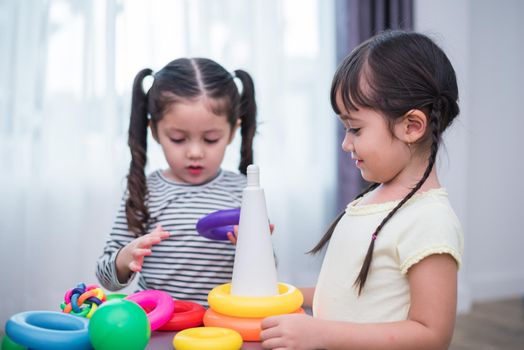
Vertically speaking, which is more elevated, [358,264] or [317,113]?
[317,113]

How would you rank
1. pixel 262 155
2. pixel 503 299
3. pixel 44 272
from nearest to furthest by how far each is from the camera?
1. pixel 44 272
2. pixel 262 155
3. pixel 503 299

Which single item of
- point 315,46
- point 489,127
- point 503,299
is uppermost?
point 315,46

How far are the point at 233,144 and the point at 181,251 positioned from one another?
1.09m

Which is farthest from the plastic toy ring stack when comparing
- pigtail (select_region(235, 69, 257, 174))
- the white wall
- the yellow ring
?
the white wall

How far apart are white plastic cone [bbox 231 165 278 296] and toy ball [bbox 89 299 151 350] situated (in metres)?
0.17

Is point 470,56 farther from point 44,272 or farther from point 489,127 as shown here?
point 44,272

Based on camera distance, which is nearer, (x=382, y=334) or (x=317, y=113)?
(x=382, y=334)

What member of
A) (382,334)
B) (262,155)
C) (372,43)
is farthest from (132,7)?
(382,334)

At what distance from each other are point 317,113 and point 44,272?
1.29m

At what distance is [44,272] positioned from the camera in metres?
2.06

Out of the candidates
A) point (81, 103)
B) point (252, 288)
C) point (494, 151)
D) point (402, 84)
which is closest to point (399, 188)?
point (402, 84)

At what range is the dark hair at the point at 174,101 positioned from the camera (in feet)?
3.67

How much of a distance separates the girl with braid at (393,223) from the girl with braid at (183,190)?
33 cm

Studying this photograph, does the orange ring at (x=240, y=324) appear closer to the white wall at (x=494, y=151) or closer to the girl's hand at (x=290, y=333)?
the girl's hand at (x=290, y=333)
